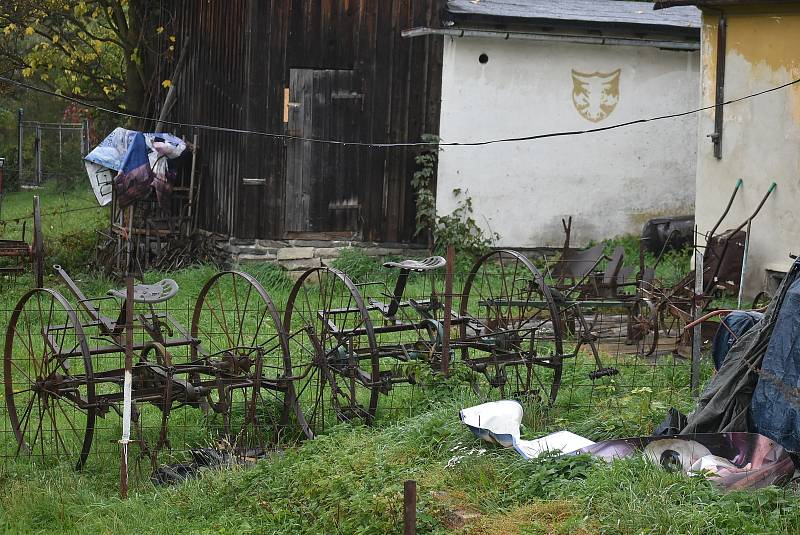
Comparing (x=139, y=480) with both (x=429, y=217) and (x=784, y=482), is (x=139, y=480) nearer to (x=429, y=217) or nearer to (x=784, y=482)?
(x=784, y=482)

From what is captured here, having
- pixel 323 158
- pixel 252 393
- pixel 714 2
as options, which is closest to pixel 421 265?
pixel 252 393

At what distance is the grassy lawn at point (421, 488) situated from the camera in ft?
20.1

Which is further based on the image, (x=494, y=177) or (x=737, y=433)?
(x=494, y=177)

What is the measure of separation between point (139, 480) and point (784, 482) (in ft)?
14.3

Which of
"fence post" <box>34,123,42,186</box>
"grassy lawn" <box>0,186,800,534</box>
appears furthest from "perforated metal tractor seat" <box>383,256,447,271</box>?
"fence post" <box>34,123,42,186</box>

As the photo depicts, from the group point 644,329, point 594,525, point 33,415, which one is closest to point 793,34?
point 644,329

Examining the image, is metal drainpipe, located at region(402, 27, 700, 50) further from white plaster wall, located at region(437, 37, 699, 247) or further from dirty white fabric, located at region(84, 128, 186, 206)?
dirty white fabric, located at region(84, 128, 186, 206)

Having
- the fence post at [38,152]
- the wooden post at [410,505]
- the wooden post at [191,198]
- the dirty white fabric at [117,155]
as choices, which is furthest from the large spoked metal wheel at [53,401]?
the fence post at [38,152]

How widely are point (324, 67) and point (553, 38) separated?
331cm

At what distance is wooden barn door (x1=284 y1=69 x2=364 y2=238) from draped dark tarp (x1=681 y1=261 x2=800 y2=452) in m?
8.44

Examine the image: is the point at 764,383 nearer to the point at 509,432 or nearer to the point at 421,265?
the point at 509,432

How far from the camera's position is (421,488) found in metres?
6.71

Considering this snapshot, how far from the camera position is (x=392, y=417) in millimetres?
8844

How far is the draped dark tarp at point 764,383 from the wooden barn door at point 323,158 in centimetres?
844
